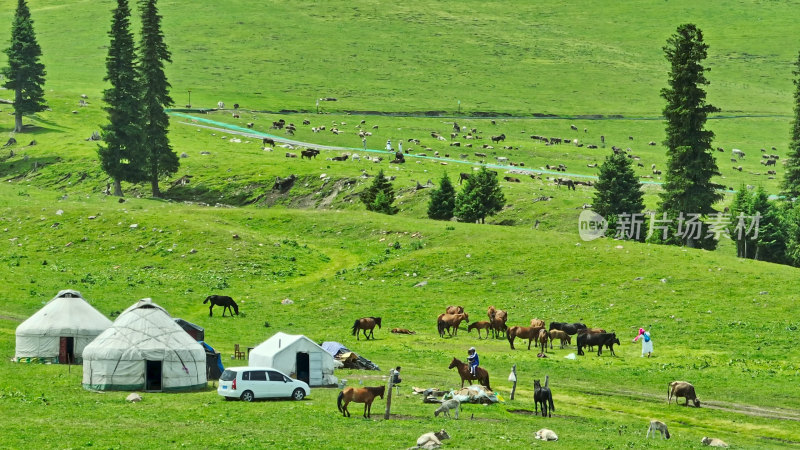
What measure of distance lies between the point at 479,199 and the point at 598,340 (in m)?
44.3

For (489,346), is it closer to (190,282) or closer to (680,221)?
(190,282)

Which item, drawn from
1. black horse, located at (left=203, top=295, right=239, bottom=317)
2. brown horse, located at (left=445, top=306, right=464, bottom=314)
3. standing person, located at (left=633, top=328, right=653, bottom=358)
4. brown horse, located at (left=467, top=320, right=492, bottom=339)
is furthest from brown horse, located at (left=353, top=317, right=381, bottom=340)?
standing person, located at (left=633, top=328, right=653, bottom=358)

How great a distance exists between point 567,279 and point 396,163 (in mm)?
59716

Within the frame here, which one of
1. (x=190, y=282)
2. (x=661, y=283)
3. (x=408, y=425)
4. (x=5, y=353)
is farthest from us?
(x=190, y=282)

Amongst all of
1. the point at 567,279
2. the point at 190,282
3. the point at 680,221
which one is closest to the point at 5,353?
the point at 190,282

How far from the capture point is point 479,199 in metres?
101

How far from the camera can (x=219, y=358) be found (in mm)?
49531

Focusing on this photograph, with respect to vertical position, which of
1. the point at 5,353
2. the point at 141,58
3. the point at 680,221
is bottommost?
the point at 5,353

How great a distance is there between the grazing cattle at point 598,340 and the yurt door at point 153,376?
954 inches

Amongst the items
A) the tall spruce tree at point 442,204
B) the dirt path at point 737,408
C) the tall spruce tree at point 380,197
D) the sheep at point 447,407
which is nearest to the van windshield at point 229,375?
the sheep at point 447,407

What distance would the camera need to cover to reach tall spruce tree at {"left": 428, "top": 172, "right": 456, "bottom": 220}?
334 feet

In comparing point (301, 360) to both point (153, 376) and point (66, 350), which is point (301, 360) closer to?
point (153, 376)

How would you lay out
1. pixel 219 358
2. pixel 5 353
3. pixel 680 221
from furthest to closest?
1. pixel 680 221
2. pixel 5 353
3. pixel 219 358

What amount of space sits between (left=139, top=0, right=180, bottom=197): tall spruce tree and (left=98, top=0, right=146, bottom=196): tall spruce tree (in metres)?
0.89
